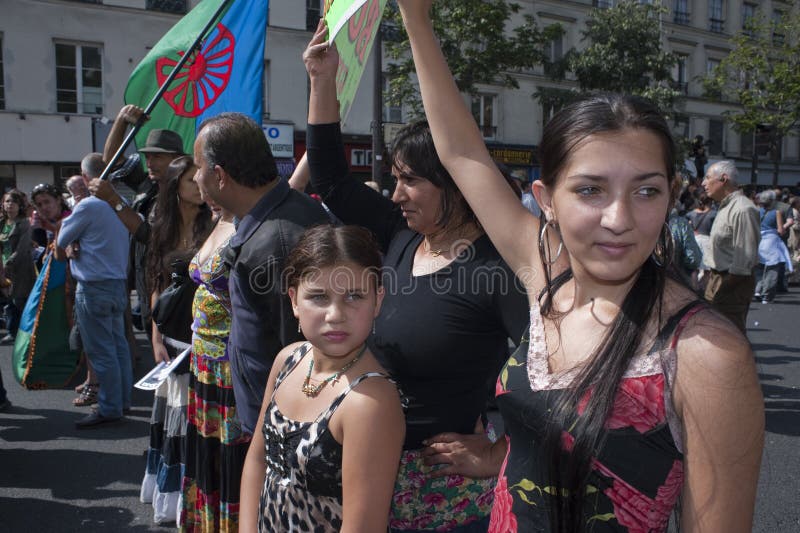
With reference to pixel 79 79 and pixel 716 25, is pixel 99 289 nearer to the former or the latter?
pixel 79 79

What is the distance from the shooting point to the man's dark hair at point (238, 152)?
2469 millimetres

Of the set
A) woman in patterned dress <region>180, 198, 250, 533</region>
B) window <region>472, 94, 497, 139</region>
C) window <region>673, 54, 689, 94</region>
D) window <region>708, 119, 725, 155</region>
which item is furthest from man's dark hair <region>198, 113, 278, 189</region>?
window <region>708, 119, 725, 155</region>

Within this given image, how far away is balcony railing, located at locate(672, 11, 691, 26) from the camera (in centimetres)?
3114

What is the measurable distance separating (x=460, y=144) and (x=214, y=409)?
5.69ft

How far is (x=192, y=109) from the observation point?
4090 mm

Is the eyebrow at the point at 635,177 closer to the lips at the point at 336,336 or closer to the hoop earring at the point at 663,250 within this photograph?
the hoop earring at the point at 663,250

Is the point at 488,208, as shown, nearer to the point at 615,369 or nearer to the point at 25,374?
the point at 615,369

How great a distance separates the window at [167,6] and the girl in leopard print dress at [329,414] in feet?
62.0

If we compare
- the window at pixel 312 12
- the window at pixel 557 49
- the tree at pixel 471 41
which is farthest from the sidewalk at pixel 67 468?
the window at pixel 557 49

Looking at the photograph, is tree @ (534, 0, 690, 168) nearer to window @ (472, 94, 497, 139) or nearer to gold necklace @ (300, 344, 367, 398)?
window @ (472, 94, 497, 139)

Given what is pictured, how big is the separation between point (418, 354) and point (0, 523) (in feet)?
10.2

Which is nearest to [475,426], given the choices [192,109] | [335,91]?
[335,91]

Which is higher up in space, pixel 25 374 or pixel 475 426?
pixel 475 426

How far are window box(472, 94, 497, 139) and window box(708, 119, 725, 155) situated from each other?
13542mm
